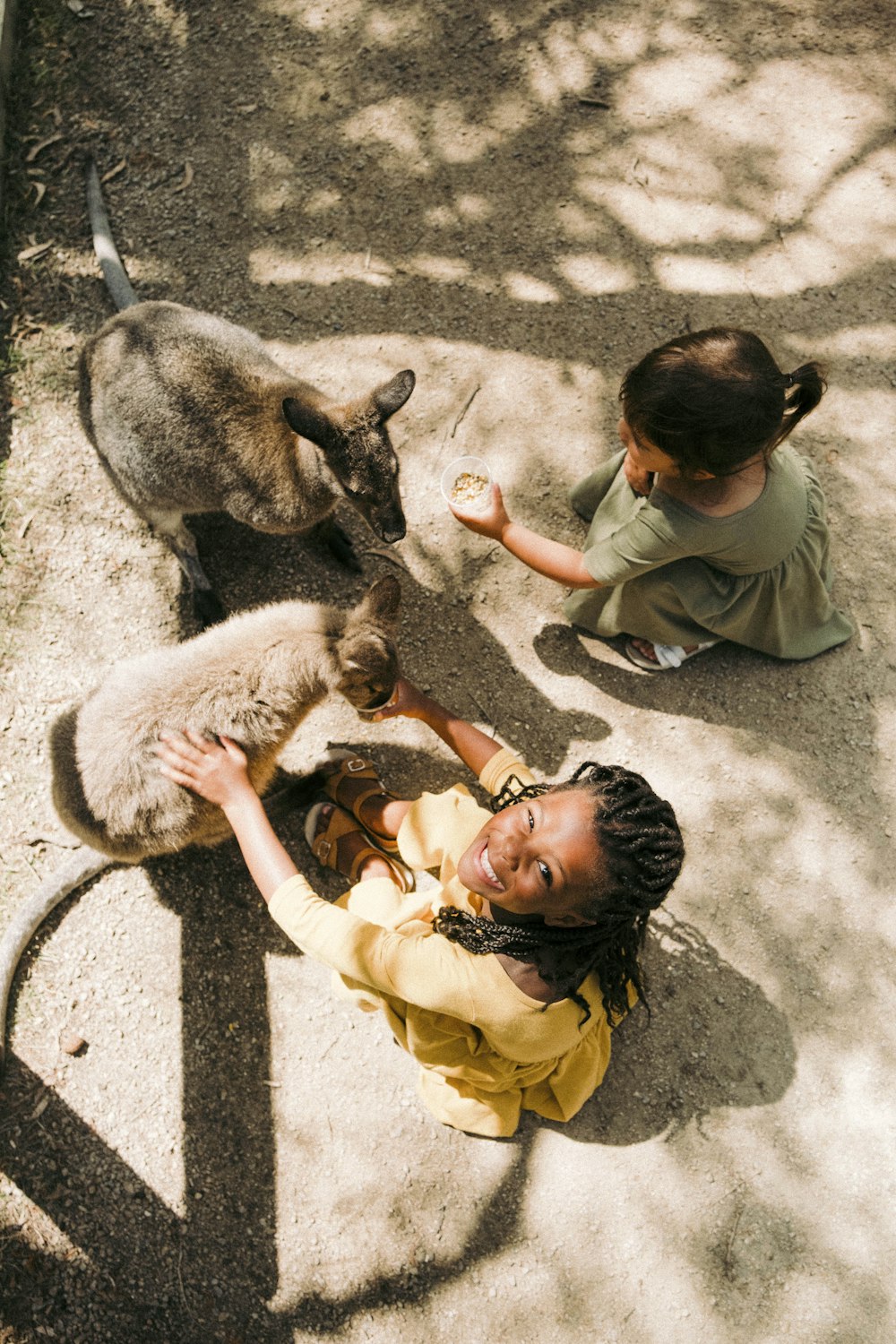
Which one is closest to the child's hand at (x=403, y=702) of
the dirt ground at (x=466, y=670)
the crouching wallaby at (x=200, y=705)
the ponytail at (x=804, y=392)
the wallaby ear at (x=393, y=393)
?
the crouching wallaby at (x=200, y=705)

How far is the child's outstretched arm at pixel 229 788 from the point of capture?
9.48 feet

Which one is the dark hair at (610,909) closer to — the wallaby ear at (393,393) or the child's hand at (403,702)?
the child's hand at (403,702)

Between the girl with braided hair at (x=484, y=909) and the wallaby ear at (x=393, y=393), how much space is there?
3.70 feet

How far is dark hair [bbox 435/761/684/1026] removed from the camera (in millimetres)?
2359

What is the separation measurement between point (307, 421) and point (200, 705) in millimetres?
Answer: 1145

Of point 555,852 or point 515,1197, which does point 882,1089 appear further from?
point 555,852

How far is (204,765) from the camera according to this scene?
9.54 ft

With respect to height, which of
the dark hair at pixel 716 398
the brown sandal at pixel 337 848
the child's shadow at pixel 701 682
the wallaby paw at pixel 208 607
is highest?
→ the dark hair at pixel 716 398

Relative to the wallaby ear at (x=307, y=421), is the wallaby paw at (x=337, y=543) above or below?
below

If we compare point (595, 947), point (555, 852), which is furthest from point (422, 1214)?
point (555, 852)

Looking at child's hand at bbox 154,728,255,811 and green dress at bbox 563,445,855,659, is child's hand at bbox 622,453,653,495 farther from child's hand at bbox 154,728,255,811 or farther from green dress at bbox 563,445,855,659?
child's hand at bbox 154,728,255,811

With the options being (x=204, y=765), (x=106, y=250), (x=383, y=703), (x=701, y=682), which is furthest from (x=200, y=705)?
(x=106, y=250)

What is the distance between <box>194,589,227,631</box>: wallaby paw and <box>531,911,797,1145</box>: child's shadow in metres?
2.46

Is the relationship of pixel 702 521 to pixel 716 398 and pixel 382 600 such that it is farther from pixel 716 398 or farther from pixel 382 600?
pixel 382 600
